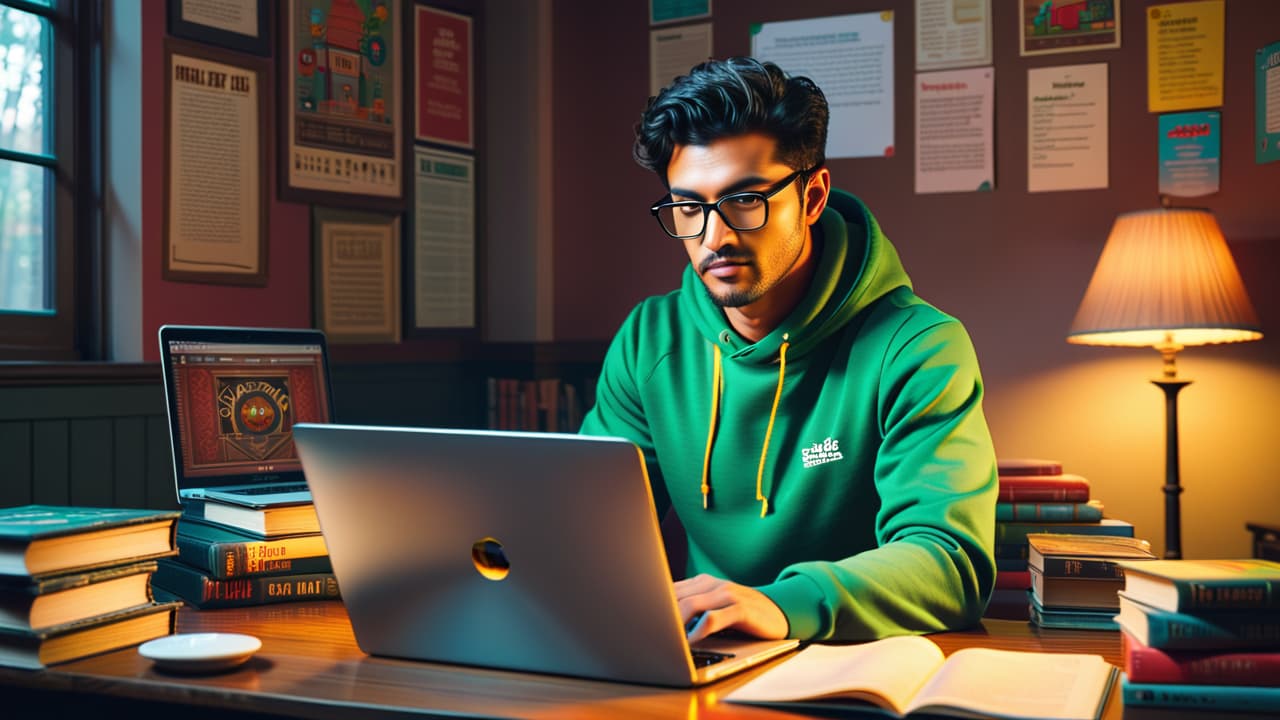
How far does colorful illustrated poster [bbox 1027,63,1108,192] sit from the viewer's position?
10.8 ft

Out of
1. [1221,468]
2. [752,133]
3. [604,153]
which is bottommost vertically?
[1221,468]

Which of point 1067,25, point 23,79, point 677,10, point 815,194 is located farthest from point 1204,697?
point 677,10

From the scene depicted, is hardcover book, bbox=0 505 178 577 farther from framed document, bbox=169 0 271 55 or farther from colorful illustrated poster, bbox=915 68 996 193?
colorful illustrated poster, bbox=915 68 996 193

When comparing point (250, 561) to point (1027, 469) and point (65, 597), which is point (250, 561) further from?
point (1027, 469)

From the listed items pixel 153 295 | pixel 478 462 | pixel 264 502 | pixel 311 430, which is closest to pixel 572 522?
pixel 478 462

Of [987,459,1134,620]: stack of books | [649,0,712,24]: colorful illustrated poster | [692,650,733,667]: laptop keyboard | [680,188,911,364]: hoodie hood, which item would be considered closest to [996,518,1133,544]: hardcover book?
[987,459,1134,620]: stack of books

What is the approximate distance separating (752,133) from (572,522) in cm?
77

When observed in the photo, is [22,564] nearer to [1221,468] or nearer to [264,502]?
[264,502]

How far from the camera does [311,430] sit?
105 centimetres

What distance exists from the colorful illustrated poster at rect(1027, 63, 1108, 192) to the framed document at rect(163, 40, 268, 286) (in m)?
2.09

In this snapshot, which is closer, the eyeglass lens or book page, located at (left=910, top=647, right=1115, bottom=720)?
book page, located at (left=910, top=647, right=1115, bottom=720)

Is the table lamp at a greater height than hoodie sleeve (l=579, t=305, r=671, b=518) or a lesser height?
greater

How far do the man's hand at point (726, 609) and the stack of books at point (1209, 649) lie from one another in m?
0.32

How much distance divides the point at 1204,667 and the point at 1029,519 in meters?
0.56
